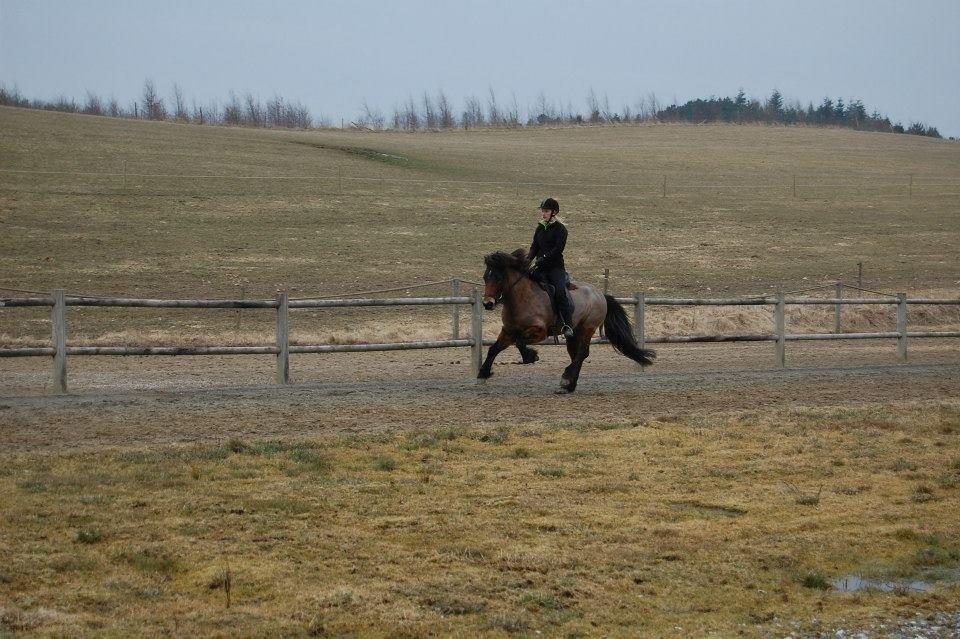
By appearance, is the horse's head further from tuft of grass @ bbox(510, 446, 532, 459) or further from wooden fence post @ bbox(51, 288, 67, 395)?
wooden fence post @ bbox(51, 288, 67, 395)

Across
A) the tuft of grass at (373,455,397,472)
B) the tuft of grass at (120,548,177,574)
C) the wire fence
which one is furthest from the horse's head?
the wire fence

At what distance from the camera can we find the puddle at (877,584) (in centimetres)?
600

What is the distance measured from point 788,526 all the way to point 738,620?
1.75 meters

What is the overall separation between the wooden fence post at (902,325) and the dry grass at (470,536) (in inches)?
340

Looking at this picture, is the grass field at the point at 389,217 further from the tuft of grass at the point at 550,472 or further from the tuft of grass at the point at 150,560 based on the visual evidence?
the tuft of grass at the point at 150,560

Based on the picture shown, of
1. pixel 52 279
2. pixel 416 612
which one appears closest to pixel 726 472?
pixel 416 612

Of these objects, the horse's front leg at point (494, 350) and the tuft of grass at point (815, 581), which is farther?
the horse's front leg at point (494, 350)

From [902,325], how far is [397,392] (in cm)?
959

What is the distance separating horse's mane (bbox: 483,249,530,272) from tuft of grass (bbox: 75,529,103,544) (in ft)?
24.0

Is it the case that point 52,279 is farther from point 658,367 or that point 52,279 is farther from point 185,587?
point 185,587

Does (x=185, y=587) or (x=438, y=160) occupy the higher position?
(x=438, y=160)

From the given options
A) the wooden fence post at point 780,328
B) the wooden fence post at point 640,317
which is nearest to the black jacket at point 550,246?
the wooden fence post at point 640,317

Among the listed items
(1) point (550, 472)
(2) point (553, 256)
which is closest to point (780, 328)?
(2) point (553, 256)

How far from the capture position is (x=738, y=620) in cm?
541
